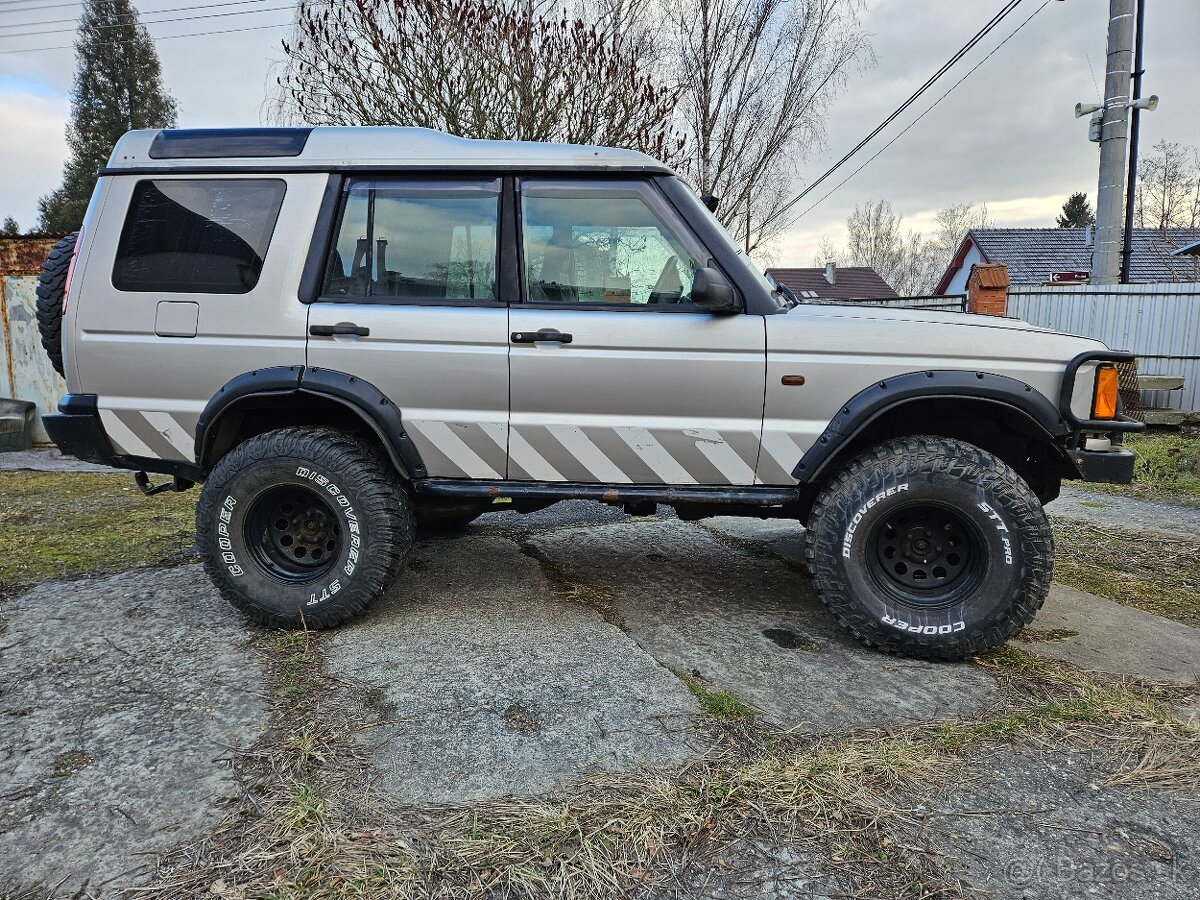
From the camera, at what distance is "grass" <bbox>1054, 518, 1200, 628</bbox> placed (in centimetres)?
371

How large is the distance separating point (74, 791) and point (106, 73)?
4733cm

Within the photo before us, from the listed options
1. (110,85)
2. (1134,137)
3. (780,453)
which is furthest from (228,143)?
(110,85)

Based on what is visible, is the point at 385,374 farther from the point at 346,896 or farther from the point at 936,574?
the point at 936,574

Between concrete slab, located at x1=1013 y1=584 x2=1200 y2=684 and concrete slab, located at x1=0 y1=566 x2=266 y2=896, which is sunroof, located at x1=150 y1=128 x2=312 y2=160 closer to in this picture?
concrete slab, located at x1=0 y1=566 x2=266 y2=896

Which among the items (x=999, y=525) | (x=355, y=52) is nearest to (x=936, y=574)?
(x=999, y=525)

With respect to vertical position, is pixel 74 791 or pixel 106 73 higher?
pixel 106 73

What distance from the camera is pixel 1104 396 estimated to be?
2.86 meters

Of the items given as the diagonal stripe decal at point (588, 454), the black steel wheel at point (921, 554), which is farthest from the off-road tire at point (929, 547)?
the diagonal stripe decal at point (588, 454)

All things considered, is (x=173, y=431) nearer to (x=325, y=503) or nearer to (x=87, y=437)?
(x=87, y=437)

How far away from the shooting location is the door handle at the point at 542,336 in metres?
2.96

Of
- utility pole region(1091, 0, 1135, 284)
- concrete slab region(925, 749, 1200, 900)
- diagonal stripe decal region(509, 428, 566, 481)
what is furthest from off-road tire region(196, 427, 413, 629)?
utility pole region(1091, 0, 1135, 284)

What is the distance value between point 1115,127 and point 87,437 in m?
12.2

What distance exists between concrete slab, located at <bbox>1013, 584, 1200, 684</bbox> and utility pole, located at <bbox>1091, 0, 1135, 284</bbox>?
9.00 m

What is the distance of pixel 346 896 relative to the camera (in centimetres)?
161
